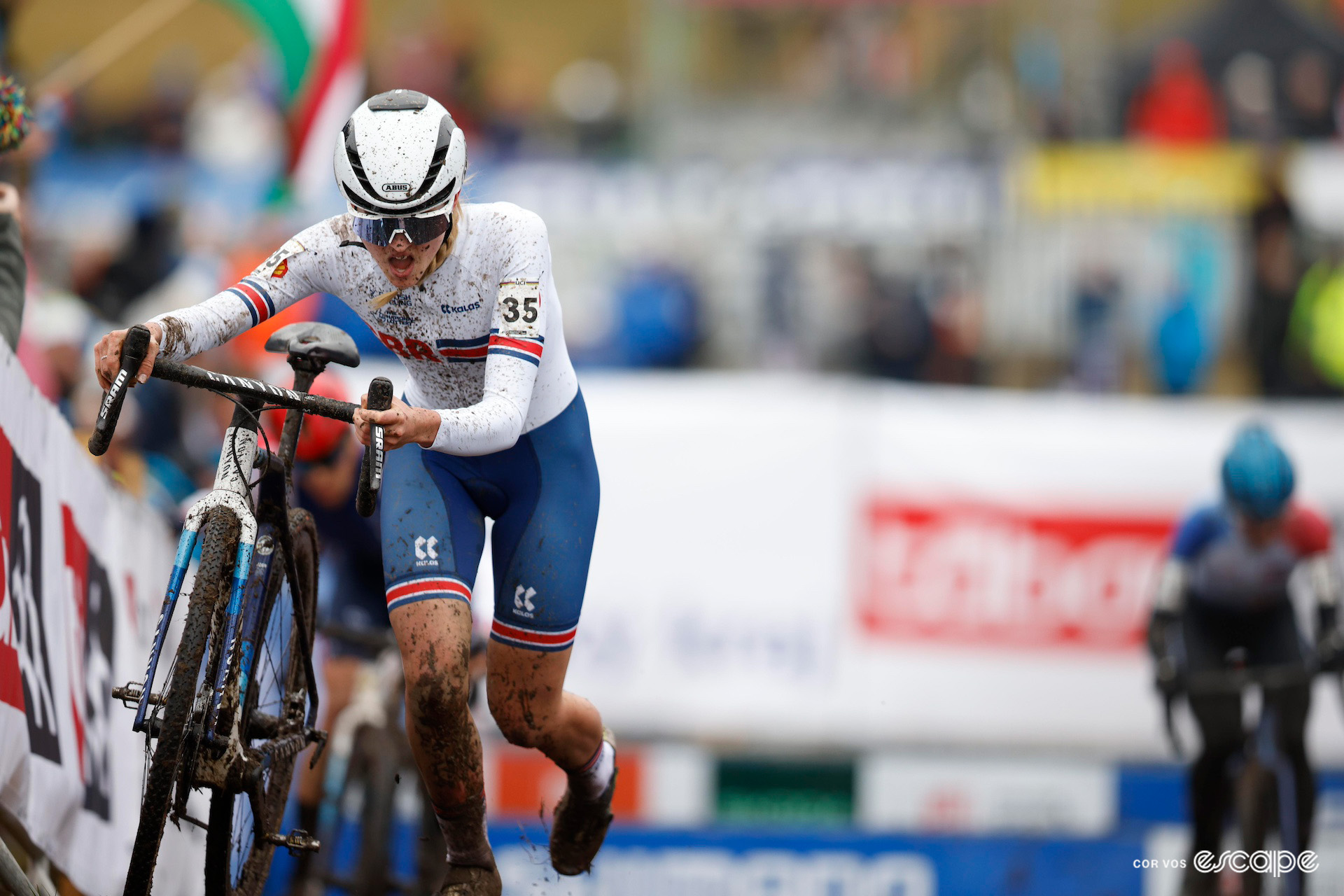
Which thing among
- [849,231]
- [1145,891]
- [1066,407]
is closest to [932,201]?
[849,231]

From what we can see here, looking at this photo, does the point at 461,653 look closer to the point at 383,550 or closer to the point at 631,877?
the point at 383,550

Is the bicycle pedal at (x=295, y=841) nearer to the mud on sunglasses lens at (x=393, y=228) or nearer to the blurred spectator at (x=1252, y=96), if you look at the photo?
the mud on sunglasses lens at (x=393, y=228)

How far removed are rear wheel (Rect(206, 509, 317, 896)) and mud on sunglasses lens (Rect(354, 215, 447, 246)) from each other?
1.03 m

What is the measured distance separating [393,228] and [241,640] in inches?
51.3

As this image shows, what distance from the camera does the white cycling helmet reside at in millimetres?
5320

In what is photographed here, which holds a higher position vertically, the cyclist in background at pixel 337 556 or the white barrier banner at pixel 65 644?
the cyclist in background at pixel 337 556

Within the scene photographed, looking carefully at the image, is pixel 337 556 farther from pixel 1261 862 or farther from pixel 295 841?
pixel 1261 862

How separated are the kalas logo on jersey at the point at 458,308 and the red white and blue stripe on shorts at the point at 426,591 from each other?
2.77 feet

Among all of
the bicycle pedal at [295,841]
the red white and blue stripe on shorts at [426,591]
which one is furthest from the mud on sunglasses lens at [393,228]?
the bicycle pedal at [295,841]

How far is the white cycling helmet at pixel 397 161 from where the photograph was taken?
5.32m

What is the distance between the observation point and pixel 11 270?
6383 mm

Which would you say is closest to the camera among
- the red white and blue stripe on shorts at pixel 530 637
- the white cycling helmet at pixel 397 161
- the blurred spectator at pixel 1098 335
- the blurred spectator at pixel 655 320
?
the white cycling helmet at pixel 397 161

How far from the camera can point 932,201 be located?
1777 centimetres

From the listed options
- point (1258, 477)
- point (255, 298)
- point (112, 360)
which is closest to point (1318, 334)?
point (1258, 477)
